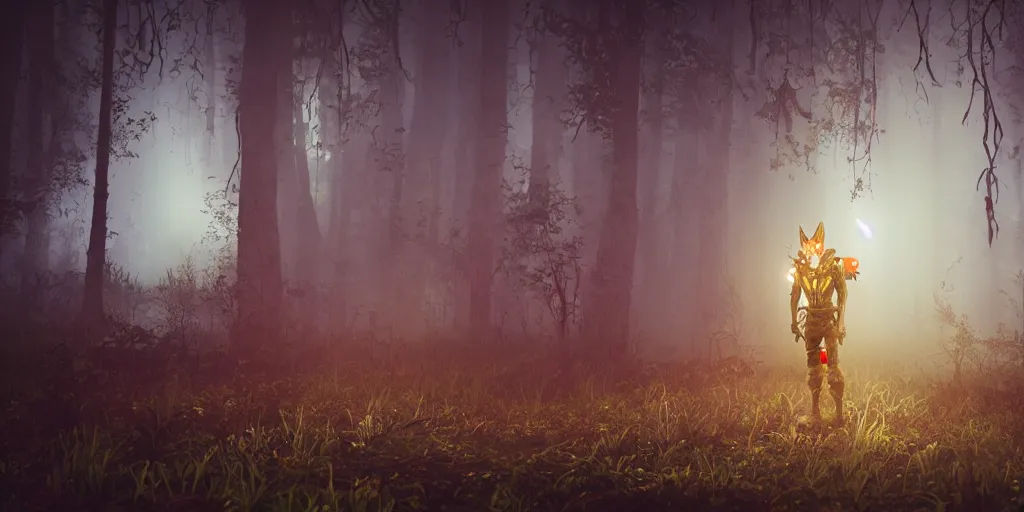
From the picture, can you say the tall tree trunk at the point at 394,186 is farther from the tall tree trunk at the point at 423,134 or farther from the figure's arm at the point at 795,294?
the figure's arm at the point at 795,294

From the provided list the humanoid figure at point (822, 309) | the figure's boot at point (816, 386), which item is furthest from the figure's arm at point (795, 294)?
the figure's boot at point (816, 386)

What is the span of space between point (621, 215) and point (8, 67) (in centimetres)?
1250

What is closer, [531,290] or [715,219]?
[531,290]

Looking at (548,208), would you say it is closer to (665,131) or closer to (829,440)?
(829,440)

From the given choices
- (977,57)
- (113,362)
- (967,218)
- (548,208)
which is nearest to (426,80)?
(548,208)

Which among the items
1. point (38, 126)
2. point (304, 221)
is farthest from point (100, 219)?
point (38, 126)

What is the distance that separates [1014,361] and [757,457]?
21.8ft

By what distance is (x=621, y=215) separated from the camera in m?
8.92

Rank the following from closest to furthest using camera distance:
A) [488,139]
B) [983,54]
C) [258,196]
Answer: [258,196]
[983,54]
[488,139]

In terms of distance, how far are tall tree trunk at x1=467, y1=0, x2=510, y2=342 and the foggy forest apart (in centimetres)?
5

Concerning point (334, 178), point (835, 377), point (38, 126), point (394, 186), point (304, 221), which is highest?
point (334, 178)

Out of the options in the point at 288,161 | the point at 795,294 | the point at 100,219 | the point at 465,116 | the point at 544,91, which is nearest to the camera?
the point at 795,294

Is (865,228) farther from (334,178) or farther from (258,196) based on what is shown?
(334,178)

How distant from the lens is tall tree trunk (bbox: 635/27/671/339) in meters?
15.4
